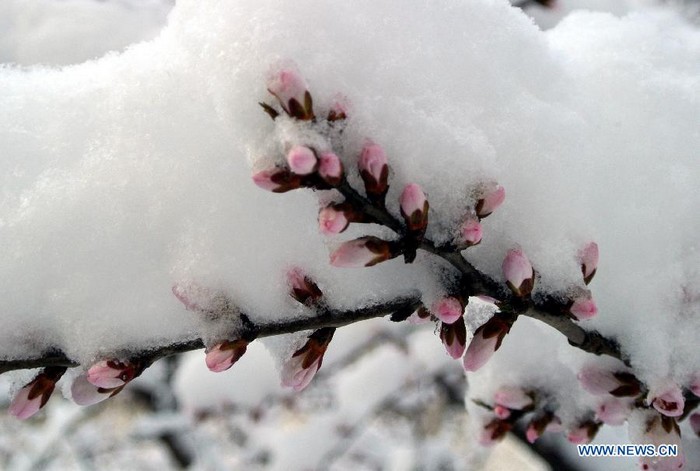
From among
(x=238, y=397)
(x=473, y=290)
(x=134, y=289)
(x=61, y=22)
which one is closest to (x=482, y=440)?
(x=473, y=290)

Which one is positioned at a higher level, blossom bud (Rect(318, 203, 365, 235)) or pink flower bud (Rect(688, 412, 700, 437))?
blossom bud (Rect(318, 203, 365, 235))

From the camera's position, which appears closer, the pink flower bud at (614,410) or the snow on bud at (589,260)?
the snow on bud at (589,260)

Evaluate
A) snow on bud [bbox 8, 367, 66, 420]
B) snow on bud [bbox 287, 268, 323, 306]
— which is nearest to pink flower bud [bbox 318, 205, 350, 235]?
snow on bud [bbox 287, 268, 323, 306]

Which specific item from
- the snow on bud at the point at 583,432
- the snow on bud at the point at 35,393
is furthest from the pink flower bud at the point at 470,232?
the snow on bud at the point at 583,432

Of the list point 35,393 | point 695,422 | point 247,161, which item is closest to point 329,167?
point 247,161

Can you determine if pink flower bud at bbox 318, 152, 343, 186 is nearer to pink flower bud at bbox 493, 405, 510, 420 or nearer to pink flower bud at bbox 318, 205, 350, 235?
pink flower bud at bbox 318, 205, 350, 235

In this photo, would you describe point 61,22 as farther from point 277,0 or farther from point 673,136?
point 673,136

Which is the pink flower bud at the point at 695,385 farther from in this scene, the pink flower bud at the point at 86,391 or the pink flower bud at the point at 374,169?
the pink flower bud at the point at 86,391
